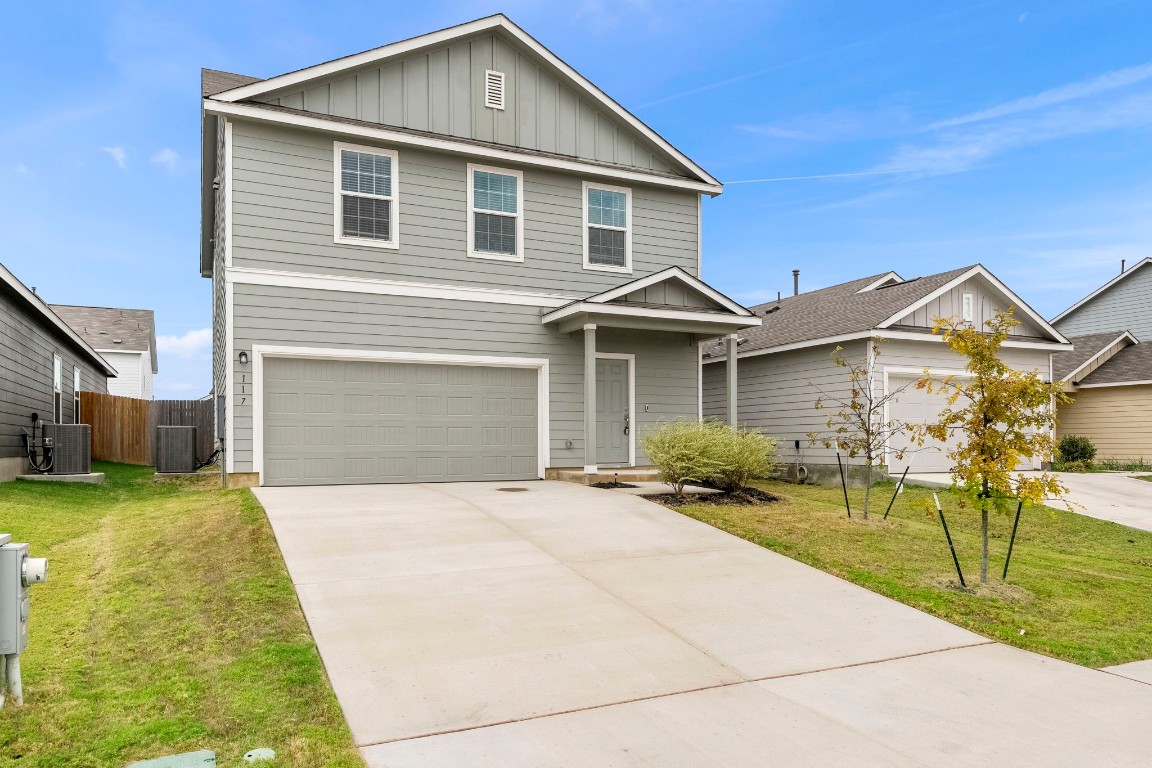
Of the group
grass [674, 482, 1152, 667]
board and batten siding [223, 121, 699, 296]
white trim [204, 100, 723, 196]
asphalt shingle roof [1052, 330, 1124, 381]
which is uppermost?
white trim [204, 100, 723, 196]

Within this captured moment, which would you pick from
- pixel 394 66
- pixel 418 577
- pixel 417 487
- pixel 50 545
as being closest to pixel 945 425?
pixel 418 577

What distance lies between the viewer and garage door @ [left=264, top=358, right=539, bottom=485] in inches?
475

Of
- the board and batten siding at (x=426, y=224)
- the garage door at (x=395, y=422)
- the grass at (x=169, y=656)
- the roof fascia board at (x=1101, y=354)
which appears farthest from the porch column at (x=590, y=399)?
the roof fascia board at (x=1101, y=354)

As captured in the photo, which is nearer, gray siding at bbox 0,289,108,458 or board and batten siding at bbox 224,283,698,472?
board and batten siding at bbox 224,283,698,472

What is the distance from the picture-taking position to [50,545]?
26.1ft

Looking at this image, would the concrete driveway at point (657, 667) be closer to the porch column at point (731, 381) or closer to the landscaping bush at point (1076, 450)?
the porch column at point (731, 381)

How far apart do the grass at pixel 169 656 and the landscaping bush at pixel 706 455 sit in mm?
5367

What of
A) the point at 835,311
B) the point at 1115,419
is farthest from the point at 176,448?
the point at 1115,419

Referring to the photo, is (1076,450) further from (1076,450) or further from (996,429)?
(996,429)

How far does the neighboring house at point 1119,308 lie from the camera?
2631cm

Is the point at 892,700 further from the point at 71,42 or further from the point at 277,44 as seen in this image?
the point at 277,44

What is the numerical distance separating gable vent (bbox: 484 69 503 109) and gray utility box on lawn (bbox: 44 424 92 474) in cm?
960

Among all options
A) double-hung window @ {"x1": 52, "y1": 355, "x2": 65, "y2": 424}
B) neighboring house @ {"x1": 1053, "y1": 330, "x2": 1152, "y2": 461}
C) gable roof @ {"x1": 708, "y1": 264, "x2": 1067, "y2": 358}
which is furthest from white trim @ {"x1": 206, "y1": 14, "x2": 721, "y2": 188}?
neighboring house @ {"x1": 1053, "y1": 330, "x2": 1152, "y2": 461}

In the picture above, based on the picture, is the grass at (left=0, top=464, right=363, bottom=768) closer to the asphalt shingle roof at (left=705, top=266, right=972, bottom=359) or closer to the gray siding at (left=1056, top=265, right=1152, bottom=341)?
the asphalt shingle roof at (left=705, top=266, right=972, bottom=359)
